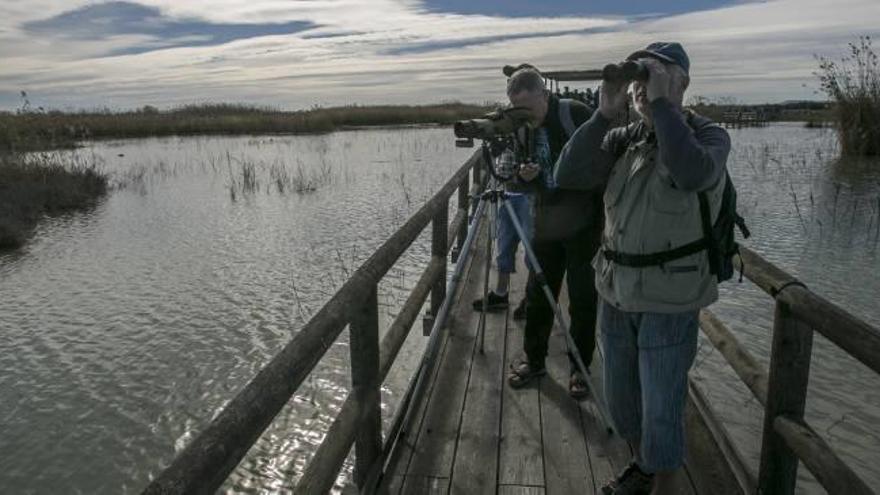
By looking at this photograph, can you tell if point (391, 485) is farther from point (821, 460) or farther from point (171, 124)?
point (171, 124)

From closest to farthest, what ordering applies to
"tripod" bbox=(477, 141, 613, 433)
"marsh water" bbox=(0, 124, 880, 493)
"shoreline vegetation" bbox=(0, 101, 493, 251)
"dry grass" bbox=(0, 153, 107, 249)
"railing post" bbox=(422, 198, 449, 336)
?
"tripod" bbox=(477, 141, 613, 433), "marsh water" bbox=(0, 124, 880, 493), "railing post" bbox=(422, 198, 449, 336), "dry grass" bbox=(0, 153, 107, 249), "shoreline vegetation" bbox=(0, 101, 493, 251)

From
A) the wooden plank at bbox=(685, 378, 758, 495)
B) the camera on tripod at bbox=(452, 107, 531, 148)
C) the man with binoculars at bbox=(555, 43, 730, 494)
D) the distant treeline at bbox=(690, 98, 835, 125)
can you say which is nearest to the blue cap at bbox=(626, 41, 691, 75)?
the man with binoculars at bbox=(555, 43, 730, 494)

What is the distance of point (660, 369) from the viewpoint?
220 cm

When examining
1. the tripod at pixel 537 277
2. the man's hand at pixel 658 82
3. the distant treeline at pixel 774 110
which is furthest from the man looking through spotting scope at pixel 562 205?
the distant treeline at pixel 774 110

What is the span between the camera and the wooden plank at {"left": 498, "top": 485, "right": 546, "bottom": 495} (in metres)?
2.63

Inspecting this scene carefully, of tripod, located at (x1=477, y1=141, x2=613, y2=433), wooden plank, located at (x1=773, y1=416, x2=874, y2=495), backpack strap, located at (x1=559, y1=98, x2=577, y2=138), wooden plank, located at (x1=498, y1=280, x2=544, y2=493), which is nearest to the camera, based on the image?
wooden plank, located at (x1=773, y1=416, x2=874, y2=495)

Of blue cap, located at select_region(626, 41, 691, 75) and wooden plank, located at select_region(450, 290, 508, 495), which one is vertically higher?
blue cap, located at select_region(626, 41, 691, 75)

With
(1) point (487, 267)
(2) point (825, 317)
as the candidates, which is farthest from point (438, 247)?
(2) point (825, 317)

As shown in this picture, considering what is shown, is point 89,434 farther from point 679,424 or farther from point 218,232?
point 218,232

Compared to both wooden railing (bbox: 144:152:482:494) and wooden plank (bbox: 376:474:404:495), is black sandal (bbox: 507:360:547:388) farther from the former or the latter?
wooden plank (bbox: 376:474:404:495)

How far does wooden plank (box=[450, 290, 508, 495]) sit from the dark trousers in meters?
0.31

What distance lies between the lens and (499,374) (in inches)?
152

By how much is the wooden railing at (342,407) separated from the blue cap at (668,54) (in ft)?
4.16

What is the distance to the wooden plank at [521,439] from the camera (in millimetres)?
2758
